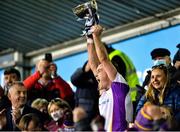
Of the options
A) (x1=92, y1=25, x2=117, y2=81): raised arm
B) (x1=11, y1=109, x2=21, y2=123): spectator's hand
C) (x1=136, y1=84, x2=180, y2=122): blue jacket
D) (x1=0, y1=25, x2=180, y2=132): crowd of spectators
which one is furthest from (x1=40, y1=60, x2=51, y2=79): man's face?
(x1=136, y1=84, x2=180, y2=122): blue jacket

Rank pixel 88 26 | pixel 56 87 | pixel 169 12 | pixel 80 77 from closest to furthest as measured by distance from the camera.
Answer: pixel 88 26 < pixel 80 77 < pixel 56 87 < pixel 169 12

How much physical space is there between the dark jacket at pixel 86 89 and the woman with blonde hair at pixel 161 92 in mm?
1507

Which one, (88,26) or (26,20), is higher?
(26,20)

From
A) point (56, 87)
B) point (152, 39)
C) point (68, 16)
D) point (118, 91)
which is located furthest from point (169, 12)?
point (118, 91)

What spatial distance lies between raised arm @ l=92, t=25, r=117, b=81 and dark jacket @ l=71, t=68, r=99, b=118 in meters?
1.60

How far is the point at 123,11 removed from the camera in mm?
12102

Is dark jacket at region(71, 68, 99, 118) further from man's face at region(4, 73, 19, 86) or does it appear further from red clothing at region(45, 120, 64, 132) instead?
red clothing at region(45, 120, 64, 132)

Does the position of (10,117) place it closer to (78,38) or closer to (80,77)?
(80,77)

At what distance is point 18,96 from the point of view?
28.8 ft

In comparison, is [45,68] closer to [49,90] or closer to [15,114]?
[49,90]

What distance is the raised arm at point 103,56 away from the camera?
7.41 m

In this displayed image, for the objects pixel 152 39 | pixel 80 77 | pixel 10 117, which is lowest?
pixel 10 117

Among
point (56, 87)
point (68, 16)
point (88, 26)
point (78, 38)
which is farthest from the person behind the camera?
point (78, 38)

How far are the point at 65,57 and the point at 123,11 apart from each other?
1.93 meters
